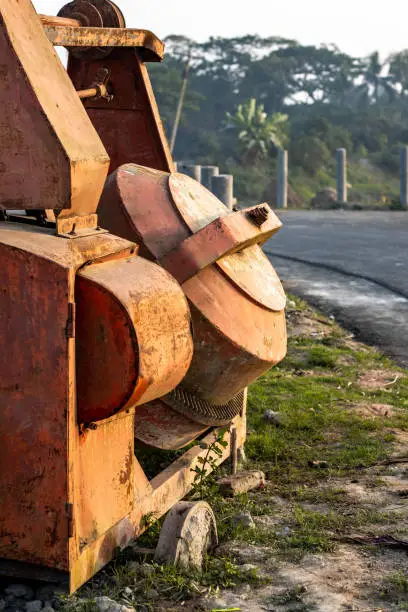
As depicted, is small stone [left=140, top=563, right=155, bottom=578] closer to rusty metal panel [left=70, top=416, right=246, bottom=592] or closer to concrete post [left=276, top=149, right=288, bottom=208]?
rusty metal panel [left=70, top=416, right=246, bottom=592]

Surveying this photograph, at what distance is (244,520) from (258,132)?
44.6 metres

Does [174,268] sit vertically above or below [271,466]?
above

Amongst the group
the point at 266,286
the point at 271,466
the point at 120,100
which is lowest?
the point at 271,466

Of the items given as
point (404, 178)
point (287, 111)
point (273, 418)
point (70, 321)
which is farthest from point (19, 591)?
point (287, 111)

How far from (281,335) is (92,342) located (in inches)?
69.1

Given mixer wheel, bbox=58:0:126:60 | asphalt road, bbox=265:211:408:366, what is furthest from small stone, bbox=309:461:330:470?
asphalt road, bbox=265:211:408:366

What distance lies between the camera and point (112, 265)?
12.4ft

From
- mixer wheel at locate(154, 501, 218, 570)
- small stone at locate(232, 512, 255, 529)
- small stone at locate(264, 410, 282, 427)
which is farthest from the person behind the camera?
small stone at locate(264, 410, 282, 427)

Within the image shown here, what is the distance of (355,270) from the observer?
14203 millimetres

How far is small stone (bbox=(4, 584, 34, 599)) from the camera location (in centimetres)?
379

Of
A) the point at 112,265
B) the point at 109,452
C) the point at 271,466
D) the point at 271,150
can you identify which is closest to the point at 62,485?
the point at 109,452

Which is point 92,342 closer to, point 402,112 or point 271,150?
point 271,150

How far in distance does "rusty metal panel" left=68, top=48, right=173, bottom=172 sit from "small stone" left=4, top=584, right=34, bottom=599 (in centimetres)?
254

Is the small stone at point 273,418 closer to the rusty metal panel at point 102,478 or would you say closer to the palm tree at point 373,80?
the rusty metal panel at point 102,478
